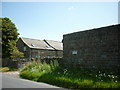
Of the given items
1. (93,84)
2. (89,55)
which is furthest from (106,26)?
(93,84)

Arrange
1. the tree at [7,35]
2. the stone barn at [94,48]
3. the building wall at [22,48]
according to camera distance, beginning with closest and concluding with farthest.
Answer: the stone barn at [94,48] < the tree at [7,35] < the building wall at [22,48]

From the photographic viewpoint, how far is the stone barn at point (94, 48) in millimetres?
12125

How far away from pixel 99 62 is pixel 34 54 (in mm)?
23065

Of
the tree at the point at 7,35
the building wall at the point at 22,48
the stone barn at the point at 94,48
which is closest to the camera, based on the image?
the stone barn at the point at 94,48

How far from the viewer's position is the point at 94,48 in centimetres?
1363

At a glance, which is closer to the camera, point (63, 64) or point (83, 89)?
point (83, 89)

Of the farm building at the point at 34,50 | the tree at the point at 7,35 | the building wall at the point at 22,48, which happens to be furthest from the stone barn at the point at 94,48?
the building wall at the point at 22,48

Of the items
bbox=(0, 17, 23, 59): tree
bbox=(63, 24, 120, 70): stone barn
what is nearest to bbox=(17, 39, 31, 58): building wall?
bbox=(0, 17, 23, 59): tree

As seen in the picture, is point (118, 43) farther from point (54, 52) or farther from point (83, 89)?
point (54, 52)

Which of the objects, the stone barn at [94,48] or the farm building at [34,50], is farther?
the farm building at [34,50]

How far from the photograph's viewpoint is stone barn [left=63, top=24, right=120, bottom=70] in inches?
477

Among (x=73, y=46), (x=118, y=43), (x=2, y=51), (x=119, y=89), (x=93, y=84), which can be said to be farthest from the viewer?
(x=2, y=51)

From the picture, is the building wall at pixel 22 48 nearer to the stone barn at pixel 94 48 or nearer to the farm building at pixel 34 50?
the farm building at pixel 34 50

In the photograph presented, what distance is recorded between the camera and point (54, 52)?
3794cm
